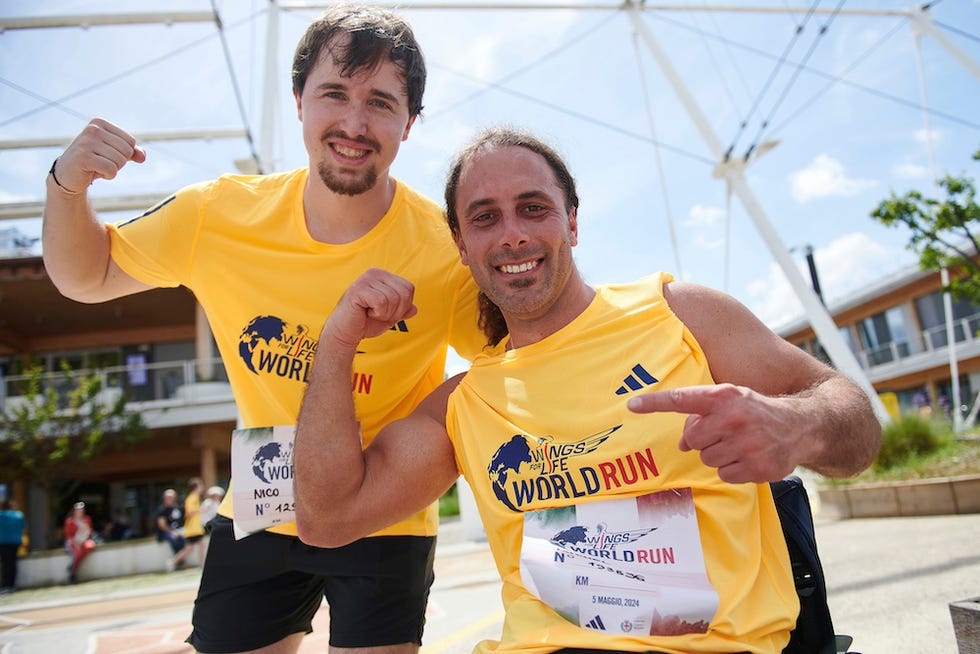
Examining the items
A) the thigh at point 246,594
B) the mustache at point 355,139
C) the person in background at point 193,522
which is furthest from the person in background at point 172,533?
the mustache at point 355,139

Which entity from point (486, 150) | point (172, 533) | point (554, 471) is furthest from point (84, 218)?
point (172, 533)

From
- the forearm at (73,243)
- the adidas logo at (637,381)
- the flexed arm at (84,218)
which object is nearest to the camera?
the adidas logo at (637,381)

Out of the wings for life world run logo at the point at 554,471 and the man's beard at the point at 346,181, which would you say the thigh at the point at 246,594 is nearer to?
the wings for life world run logo at the point at 554,471

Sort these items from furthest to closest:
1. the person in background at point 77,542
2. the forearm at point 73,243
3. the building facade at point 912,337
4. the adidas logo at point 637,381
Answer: the building facade at point 912,337 → the person in background at point 77,542 → the forearm at point 73,243 → the adidas logo at point 637,381

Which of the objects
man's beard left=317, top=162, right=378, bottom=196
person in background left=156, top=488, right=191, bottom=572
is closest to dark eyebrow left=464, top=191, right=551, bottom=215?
man's beard left=317, top=162, right=378, bottom=196

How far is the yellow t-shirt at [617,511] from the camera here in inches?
62.6

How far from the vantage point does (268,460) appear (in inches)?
93.1

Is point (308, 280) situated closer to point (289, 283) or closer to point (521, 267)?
point (289, 283)

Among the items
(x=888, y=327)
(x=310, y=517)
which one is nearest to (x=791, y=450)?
(x=310, y=517)

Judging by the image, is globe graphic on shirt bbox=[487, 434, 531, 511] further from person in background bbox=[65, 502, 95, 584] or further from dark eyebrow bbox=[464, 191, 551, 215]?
person in background bbox=[65, 502, 95, 584]

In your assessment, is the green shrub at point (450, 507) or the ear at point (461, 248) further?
the green shrub at point (450, 507)

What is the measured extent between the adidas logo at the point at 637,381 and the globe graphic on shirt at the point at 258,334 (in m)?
1.24

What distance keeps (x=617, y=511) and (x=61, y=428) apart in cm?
2031

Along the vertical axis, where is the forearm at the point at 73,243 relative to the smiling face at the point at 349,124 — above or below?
below
